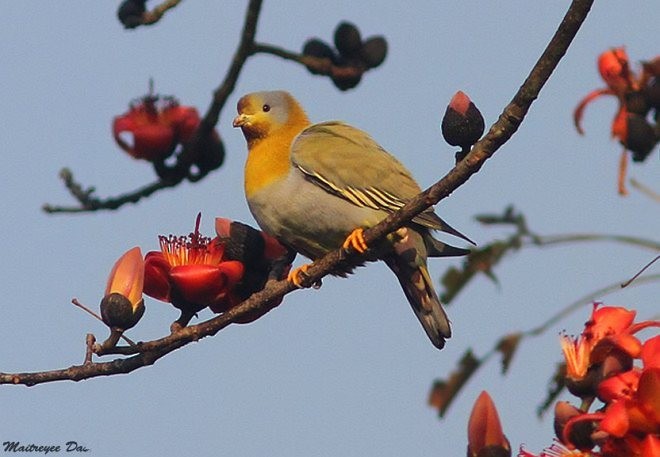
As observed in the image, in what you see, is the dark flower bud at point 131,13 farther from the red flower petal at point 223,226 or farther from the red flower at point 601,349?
the red flower at point 601,349

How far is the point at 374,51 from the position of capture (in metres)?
6.57

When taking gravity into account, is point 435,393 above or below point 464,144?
below

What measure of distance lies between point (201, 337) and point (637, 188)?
1.55 metres

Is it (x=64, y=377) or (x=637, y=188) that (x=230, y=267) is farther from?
(x=637, y=188)

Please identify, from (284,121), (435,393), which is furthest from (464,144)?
(284,121)

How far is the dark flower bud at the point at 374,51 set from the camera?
6.55 m

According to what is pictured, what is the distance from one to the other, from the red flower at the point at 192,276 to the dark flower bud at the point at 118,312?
18 cm

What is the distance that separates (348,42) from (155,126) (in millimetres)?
1013

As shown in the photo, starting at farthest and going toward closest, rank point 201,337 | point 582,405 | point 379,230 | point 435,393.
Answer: point 435,393 < point 201,337 < point 379,230 < point 582,405

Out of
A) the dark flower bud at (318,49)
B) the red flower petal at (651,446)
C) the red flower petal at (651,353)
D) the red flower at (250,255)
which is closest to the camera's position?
the red flower petal at (651,446)

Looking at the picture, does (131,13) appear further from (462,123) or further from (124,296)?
(462,123)

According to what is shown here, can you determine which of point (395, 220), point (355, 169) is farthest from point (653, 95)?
point (395, 220)

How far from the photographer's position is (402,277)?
554cm

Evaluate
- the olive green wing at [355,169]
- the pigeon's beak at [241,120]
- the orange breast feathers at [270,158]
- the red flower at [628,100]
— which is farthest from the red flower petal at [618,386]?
the pigeon's beak at [241,120]
